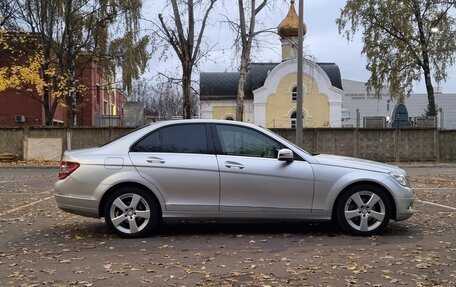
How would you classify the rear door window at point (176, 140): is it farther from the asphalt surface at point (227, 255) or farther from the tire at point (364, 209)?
the tire at point (364, 209)

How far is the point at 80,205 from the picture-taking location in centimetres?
748

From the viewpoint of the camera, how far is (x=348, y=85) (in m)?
71.7

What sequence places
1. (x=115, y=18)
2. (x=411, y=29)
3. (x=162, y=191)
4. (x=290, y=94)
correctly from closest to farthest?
(x=162, y=191)
(x=115, y=18)
(x=411, y=29)
(x=290, y=94)

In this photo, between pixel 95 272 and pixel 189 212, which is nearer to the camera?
pixel 95 272

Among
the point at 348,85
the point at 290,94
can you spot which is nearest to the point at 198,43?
the point at 290,94

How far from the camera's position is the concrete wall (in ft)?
94.4

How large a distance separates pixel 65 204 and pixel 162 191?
138 cm

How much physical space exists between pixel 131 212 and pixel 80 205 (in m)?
0.71

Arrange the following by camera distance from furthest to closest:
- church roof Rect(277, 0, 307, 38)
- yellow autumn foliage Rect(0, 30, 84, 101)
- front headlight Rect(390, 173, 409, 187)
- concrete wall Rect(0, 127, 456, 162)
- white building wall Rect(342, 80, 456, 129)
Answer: white building wall Rect(342, 80, 456, 129) < church roof Rect(277, 0, 307, 38) < yellow autumn foliage Rect(0, 30, 84, 101) < concrete wall Rect(0, 127, 456, 162) < front headlight Rect(390, 173, 409, 187)

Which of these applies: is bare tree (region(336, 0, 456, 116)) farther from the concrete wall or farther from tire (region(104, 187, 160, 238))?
tire (region(104, 187, 160, 238))

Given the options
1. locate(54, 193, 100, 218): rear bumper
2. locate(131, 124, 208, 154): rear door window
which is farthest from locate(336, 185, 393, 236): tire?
locate(54, 193, 100, 218): rear bumper

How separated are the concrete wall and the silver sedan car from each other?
21382 mm

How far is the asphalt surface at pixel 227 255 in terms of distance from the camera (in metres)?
5.50

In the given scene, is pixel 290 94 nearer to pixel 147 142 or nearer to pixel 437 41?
pixel 437 41
